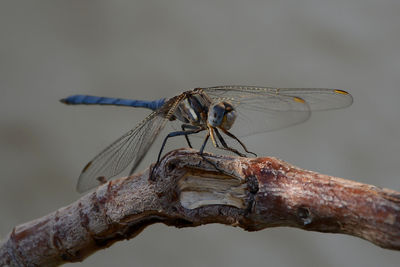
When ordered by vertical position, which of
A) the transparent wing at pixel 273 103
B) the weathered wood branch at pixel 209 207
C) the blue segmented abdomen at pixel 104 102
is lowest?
the weathered wood branch at pixel 209 207

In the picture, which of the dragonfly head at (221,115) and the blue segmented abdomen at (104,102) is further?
the blue segmented abdomen at (104,102)

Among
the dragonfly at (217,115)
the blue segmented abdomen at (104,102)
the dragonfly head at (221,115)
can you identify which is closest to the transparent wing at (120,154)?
the dragonfly at (217,115)

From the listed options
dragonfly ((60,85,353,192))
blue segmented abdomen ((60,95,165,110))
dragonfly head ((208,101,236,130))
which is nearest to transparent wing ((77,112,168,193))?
dragonfly ((60,85,353,192))

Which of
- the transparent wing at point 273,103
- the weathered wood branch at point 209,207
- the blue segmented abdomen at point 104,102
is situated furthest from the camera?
the blue segmented abdomen at point 104,102

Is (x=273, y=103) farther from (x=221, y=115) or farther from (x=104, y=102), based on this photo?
(x=104, y=102)

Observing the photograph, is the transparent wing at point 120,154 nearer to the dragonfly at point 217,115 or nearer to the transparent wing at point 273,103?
the dragonfly at point 217,115

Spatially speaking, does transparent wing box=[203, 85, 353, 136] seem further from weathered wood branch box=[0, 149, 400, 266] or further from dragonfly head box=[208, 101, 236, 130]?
weathered wood branch box=[0, 149, 400, 266]
